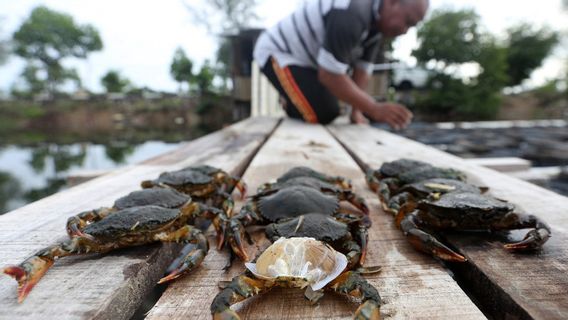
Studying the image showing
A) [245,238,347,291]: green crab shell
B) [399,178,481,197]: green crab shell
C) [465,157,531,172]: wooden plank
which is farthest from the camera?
[465,157,531,172]: wooden plank

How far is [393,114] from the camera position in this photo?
4.50 m

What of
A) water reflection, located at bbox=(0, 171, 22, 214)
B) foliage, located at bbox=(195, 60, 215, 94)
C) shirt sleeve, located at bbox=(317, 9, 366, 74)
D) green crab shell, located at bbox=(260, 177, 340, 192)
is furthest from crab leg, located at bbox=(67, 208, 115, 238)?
foliage, located at bbox=(195, 60, 215, 94)

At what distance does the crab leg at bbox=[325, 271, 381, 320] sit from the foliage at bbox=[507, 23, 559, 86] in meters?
41.3

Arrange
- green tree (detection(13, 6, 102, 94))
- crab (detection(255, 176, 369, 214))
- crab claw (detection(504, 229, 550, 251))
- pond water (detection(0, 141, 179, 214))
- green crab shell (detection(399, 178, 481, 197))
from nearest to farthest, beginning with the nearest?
crab claw (detection(504, 229, 550, 251)), green crab shell (detection(399, 178, 481, 197)), crab (detection(255, 176, 369, 214)), pond water (detection(0, 141, 179, 214)), green tree (detection(13, 6, 102, 94))

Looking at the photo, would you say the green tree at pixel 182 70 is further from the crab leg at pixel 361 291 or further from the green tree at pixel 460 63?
the crab leg at pixel 361 291

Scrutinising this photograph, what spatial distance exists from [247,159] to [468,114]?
30.0 m

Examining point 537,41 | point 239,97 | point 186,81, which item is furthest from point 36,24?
point 537,41

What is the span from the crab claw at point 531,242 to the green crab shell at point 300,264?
2.04 ft

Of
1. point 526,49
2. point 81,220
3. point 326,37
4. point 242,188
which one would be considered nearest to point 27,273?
point 81,220

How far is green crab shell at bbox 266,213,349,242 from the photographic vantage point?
1.19 m

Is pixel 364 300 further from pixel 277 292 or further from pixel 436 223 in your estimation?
pixel 436 223

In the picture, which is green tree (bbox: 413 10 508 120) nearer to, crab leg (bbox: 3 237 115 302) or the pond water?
the pond water

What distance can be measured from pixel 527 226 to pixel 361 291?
32.7 inches

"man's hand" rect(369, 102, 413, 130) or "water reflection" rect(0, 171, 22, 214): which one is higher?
"man's hand" rect(369, 102, 413, 130)
